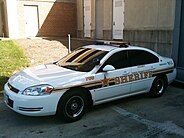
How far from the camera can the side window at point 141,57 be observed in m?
6.45

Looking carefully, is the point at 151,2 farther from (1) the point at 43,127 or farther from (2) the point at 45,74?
(1) the point at 43,127

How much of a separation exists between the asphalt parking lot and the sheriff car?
0.31m

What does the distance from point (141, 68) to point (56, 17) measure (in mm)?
16756

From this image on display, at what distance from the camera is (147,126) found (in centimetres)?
509

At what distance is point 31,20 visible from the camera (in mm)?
21078

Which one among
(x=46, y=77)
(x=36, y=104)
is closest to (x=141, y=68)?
(x=46, y=77)

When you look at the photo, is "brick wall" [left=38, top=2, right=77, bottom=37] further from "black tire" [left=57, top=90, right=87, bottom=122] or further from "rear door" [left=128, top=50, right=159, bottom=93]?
"black tire" [left=57, top=90, right=87, bottom=122]

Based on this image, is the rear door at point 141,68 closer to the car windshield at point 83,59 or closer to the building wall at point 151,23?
the car windshield at point 83,59

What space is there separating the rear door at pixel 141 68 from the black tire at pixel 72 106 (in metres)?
1.57

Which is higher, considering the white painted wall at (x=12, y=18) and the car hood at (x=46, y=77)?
the white painted wall at (x=12, y=18)

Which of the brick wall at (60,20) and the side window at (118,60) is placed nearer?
the side window at (118,60)

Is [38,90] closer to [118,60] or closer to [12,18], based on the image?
[118,60]

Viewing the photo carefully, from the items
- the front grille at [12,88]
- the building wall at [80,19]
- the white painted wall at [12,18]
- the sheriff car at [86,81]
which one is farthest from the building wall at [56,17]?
the front grille at [12,88]

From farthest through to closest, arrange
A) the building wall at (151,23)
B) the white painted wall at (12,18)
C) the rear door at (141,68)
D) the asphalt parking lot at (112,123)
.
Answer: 1. the white painted wall at (12,18)
2. the building wall at (151,23)
3. the rear door at (141,68)
4. the asphalt parking lot at (112,123)
